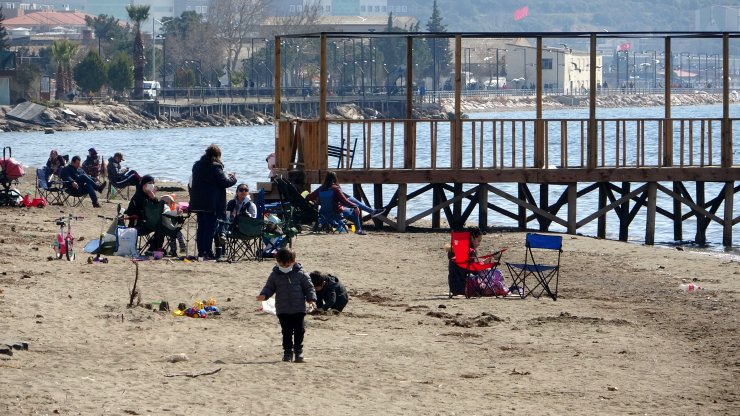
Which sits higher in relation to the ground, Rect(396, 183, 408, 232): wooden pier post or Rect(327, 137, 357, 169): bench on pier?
Rect(327, 137, 357, 169): bench on pier

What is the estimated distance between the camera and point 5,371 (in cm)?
948

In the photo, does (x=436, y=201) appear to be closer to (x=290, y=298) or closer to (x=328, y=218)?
(x=328, y=218)

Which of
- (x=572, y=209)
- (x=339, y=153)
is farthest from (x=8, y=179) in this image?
(x=572, y=209)

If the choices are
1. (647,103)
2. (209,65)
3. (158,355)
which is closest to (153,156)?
(158,355)

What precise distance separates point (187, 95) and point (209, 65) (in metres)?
26.0

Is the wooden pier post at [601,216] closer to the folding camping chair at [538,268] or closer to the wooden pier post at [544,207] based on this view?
the wooden pier post at [544,207]

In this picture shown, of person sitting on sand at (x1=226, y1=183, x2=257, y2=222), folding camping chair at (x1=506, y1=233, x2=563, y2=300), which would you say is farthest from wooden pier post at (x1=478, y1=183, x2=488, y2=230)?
folding camping chair at (x1=506, y1=233, x2=563, y2=300)

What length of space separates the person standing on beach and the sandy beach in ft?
1.58

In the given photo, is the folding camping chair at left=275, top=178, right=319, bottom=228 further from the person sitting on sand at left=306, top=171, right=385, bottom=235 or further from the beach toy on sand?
the beach toy on sand

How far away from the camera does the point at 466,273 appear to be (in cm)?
1451

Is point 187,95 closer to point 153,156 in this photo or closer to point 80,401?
point 153,156

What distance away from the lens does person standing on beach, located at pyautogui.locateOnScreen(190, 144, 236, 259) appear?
16234 millimetres

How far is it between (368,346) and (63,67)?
103766mm

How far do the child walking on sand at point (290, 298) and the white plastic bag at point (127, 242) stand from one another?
18.0 ft
